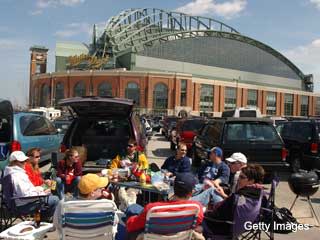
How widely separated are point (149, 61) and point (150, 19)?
29.5m

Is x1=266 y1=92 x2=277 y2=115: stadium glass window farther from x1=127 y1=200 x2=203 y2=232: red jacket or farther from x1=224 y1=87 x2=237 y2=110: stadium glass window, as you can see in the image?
x1=127 y1=200 x2=203 y2=232: red jacket

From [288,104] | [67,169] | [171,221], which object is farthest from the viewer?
[288,104]

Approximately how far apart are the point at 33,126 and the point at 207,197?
750 cm

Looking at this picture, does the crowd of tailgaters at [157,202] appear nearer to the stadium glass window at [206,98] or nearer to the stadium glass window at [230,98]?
the stadium glass window at [206,98]

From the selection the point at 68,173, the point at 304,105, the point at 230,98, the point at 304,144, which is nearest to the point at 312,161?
the point at 304,144

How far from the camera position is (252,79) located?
126125 mm

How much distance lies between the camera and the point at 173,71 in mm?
107312

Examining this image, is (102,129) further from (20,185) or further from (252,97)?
(252,97)

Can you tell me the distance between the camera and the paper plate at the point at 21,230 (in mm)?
4262

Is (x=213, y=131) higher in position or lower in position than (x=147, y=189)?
higher

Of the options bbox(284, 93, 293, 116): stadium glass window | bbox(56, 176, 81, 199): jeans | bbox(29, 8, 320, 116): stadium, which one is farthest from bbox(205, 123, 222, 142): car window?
bbox(284, 93, 293, 116): stadium glass window

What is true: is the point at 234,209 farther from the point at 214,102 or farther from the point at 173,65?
the point at 173,65

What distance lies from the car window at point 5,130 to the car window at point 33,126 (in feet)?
9.57

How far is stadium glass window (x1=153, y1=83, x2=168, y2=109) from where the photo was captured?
91125 mm
